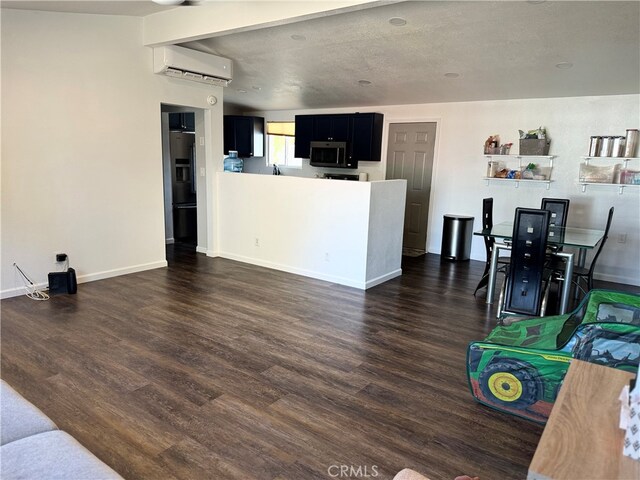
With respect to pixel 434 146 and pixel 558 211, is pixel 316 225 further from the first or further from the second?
pixel 558 211

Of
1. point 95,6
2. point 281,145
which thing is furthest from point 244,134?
point 95,6

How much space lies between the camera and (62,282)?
437cm

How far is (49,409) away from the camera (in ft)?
7.94

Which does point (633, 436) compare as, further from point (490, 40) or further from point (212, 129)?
point (212, 129)

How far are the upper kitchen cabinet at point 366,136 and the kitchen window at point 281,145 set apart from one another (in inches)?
65.0

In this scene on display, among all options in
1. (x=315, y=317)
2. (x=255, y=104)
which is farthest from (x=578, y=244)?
(x=255, y=104)

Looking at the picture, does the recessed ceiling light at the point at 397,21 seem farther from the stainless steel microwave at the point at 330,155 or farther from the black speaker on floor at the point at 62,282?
the black speaker on floor at the point at 62,282

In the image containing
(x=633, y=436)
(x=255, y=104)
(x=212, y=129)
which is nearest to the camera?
(x=633, y=436)

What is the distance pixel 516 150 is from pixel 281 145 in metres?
4.63

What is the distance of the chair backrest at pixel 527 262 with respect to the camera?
388 cm

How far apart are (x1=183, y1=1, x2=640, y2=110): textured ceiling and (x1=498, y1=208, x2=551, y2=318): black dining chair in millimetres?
1683

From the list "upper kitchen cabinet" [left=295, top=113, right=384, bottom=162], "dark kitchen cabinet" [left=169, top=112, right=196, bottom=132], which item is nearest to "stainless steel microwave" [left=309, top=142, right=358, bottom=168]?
"upper kitchen cabinet" [left=295, top=113, right=384, bottom=162]

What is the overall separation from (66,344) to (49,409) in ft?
3.03

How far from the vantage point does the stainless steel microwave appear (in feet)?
24.5
